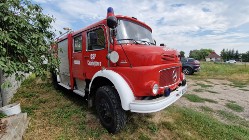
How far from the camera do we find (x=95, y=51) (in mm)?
4531

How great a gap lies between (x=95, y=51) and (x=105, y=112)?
1487 mm

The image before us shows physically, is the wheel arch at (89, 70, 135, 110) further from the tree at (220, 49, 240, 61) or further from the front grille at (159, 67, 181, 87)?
the tree at (220, 49, 240, 61)

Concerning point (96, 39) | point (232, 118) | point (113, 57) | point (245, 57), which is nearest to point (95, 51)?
point (96, 39)

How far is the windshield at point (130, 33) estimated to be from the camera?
4023mm

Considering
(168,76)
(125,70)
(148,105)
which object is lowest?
(148,105)

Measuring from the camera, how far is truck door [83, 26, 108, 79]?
4.26 metres

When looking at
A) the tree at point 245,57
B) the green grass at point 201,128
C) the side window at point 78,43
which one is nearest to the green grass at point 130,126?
the green grass at point 201,128

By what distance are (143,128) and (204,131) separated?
132cm

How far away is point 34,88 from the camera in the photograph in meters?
7.71

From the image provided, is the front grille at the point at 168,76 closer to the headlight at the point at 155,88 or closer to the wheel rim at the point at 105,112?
the headlight at the point at 155,88

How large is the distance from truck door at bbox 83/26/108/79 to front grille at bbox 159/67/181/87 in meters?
1.27

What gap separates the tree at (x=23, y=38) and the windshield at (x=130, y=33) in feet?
5.47

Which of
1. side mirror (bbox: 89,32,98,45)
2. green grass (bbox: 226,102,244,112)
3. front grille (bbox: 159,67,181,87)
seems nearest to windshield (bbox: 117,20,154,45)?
side mirror (bbox: 89,32,98,45)

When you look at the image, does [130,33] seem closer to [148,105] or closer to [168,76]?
[168,76]
